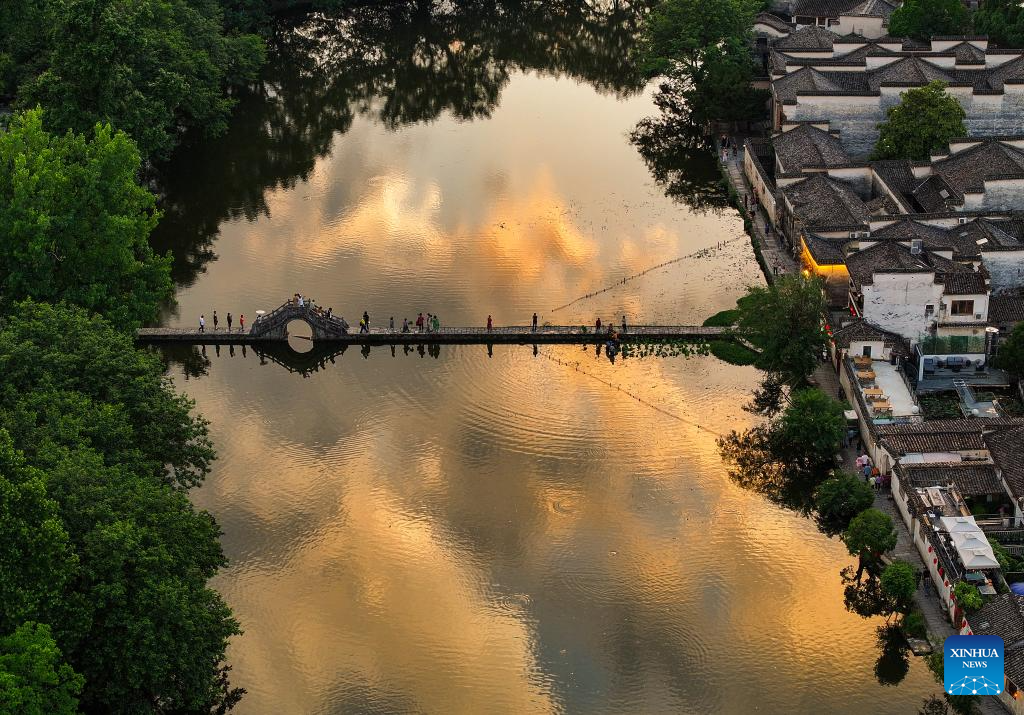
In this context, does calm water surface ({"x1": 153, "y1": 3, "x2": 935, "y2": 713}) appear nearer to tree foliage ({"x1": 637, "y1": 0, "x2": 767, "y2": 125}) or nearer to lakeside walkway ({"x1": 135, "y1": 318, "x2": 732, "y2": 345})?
lakeside walkway ({"x1": 135, "y1": 318, "x2": 732, "y2": 345})

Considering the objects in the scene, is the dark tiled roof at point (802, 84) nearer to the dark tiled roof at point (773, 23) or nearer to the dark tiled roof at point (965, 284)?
the dark tiled roof at point (773, 23)

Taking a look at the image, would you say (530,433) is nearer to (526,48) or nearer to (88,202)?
(88,202)

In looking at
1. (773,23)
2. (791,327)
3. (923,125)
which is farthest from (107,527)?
(773,23)

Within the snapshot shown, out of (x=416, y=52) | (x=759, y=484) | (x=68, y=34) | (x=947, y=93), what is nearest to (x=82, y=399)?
(x=759, y=484)

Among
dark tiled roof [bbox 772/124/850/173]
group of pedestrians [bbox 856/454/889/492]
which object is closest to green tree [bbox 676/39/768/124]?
dark tiled roof [bbox 772/124/850/173]

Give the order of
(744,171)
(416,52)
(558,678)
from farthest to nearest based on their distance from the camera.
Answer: (416,52), (744,171), (558,678)
